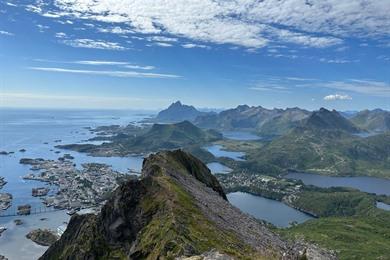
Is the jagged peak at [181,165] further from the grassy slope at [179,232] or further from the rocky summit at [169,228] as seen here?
the grassy slope at [179,232]

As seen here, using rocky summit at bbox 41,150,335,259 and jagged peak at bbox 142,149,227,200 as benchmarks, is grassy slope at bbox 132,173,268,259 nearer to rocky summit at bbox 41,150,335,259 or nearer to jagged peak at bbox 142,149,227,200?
rocky summit at bbox 41,150,335,259

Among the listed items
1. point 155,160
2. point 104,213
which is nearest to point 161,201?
point 104,213

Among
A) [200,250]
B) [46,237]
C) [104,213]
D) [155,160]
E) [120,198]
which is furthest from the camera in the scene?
[46,237]

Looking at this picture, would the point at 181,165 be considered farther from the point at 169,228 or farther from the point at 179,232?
the point at 179,232

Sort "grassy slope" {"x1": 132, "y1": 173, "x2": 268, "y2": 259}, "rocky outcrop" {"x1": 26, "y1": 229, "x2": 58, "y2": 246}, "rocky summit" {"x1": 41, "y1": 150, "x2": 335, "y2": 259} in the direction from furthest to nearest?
"rocky outcrop" {"x1": 26, "y1": 229, "x2": 58, "y2": 246}, "rocky summit" {"x1": 41, "y1": 150, "x2": 335, "y2": 259}, "grassy slope" {"x1": 132, "y1": 173, "x2": 268, "y2": 259}

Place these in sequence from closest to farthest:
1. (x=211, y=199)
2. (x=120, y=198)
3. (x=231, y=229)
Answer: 1. (x=231, y=229)
2. (x=120, y=198)
3. (x=211, y=199)

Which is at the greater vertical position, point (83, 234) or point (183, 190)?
point (183, 190)

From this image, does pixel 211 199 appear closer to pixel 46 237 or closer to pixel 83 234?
pixel 83 234

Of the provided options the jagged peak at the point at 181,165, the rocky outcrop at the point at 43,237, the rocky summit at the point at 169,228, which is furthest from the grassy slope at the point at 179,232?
the rocky outcrop at the point at 43,237

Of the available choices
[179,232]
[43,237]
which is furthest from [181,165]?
[43,237]

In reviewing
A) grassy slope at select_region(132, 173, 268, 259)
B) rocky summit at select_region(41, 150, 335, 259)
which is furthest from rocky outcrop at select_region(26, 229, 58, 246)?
grassy slope at select_region(132, 173, 268, 259)
